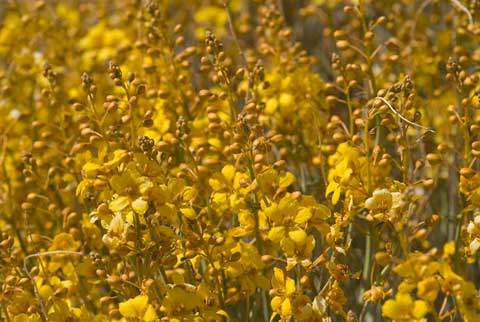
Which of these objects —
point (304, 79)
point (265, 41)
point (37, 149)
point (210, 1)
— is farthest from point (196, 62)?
point (37, 149)

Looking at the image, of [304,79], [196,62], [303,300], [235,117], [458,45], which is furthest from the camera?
[196,62]

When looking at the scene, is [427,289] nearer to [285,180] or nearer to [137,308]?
[285,180]

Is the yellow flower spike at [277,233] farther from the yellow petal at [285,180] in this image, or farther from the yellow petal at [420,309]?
the yellow petal at [420,309]

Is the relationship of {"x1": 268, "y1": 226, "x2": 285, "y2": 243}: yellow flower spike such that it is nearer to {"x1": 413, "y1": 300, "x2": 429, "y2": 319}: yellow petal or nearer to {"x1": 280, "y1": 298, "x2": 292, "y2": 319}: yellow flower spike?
{"x1": 280, "y1": 298, "x2": 292, "y2": 319}: yellow flower spike

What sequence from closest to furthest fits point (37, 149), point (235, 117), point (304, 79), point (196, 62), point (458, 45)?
point (235, 117) < point (37, 149) < point (304, 79) < point (458, 45) < point (196, 62)

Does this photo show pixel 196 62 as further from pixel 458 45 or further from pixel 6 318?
pixel 6 318

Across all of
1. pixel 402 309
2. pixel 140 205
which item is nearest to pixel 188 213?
pixel 140 205

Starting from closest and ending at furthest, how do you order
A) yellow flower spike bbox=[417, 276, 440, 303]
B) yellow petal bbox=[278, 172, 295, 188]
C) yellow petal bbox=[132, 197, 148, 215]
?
1. yellow flower spike bbox=[417, 276, 440, 303]
2. yellow petal bbox=[132, 197, 148, 215]
3. yellow petal bbox=[278, 172, 295, 188]

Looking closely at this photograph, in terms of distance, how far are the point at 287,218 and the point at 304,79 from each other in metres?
1.10

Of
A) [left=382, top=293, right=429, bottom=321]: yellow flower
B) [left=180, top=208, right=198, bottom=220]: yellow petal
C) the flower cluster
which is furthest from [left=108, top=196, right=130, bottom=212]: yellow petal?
[left=382, top=293, right=429, bottom=321]: yellow flower

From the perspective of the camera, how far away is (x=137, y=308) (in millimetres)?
2131

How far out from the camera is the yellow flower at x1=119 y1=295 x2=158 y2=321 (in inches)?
83.4

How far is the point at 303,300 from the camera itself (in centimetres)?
213

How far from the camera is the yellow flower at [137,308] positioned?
2.12m
